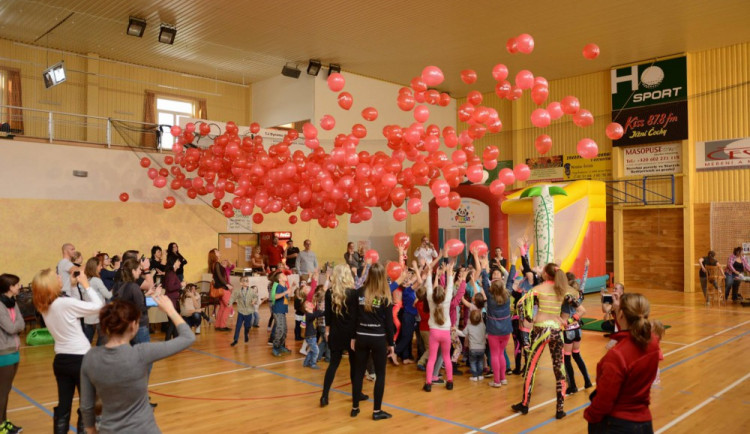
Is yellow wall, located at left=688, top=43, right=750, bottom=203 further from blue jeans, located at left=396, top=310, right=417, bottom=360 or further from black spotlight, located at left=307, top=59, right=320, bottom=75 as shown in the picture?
blue jeans, located at left=396, top=310, right=417, bottom=360

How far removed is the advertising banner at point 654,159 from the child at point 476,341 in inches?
500

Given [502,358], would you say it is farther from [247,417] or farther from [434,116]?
[434,116]

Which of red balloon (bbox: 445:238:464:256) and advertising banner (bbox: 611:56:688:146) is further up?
advertising banner (bbox: 611:56:688:146)

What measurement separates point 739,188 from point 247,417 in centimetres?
1527

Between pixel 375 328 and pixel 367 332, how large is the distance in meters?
0.09

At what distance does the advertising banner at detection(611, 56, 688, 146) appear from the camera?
1614 cm

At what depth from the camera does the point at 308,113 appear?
17.2m

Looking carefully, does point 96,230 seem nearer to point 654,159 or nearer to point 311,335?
point 311,335

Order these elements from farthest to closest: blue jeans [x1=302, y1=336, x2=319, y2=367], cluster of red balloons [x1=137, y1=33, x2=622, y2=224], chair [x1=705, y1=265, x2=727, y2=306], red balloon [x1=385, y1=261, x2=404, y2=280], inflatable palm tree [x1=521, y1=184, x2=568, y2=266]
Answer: chair [x1=705, y1=265, x2=727, y2=306]
inflatable palm tree [x1=521, y1=184, x2=568, y2=266]
cluster of red balloons [x1=137, y1=33, x2=622, y2=224]
red balloon [x1=385, y1=261, x2=404, y2=280]
blue jeans [x1=302, y1=336, x2=319, y2=367]

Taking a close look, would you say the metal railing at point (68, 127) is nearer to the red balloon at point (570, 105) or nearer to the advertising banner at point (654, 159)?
the red balloon at point (570, 105)

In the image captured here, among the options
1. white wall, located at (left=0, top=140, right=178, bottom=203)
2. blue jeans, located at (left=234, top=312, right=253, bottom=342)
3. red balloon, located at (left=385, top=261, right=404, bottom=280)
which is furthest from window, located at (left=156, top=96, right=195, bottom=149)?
red balloon, located at (left=385, top=261, right=404, bottom=280)

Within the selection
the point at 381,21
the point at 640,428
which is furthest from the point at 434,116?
the point at 640,428

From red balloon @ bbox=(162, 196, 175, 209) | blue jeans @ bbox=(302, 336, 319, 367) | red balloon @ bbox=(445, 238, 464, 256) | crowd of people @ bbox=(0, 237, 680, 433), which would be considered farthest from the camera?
red balloon @ bbox=(162, 196, 175, 209)

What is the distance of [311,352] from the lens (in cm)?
754
